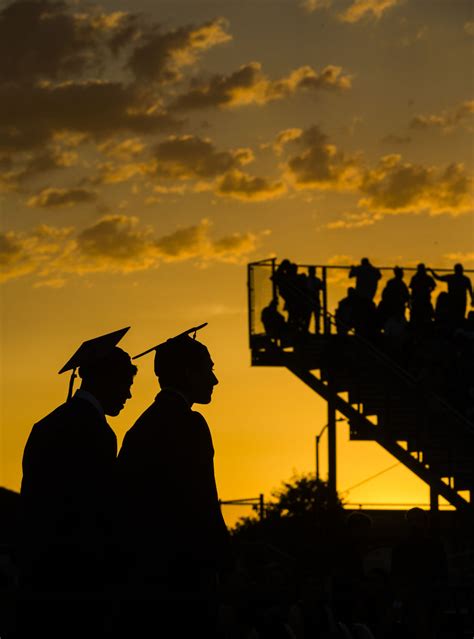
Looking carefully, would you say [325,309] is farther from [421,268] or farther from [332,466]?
[332,466]

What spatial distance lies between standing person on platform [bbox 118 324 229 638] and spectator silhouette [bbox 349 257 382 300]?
57.5 feet

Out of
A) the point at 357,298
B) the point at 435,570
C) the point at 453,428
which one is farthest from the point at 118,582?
the point at 357,298

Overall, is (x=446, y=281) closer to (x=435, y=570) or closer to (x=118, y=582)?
(x=435, y=570)

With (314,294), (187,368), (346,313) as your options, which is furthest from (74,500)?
(314,294)

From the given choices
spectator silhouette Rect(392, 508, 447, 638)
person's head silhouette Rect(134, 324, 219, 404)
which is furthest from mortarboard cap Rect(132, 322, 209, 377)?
spectator silhouette Rect(392, 508, 447, 638)

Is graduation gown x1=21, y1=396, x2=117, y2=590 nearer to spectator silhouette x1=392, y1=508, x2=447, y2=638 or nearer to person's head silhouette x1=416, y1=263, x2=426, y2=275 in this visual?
spectator silhouette x1=392, y1=508, x2=447, y2=638

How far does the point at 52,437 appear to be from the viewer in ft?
27.8

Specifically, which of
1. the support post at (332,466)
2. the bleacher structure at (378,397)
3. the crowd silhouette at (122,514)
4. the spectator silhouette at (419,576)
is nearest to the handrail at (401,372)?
the bleacher structure at (378,397)

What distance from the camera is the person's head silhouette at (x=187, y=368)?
337 inches

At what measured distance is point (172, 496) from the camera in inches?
324

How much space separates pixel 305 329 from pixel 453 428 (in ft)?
14.5

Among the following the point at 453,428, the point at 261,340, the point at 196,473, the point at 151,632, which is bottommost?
the point at 151,632

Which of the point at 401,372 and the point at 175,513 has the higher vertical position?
the point at 401,372

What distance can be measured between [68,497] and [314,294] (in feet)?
61.5
